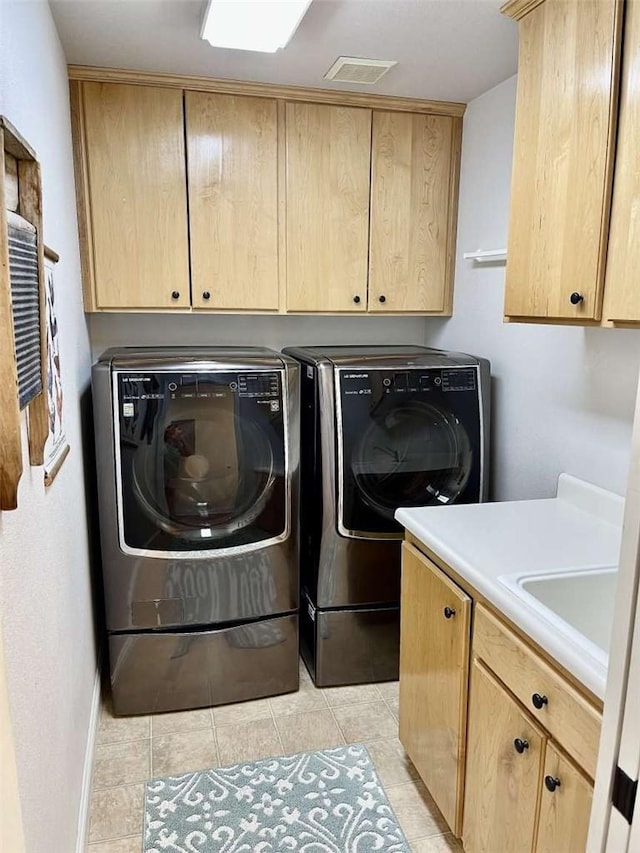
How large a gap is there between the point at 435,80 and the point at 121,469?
193 centimetres

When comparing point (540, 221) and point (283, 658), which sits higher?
point (540, 221)

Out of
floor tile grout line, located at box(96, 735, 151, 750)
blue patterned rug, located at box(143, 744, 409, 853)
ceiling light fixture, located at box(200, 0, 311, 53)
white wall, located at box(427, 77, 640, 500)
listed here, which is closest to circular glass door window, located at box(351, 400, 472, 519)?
white wall, located at box(427, 77, 640, 500)

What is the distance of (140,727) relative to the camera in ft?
7.89

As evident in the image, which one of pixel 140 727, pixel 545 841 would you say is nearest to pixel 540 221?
pixel 545 841

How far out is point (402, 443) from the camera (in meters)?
2.54

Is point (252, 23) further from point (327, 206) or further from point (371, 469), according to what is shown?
point (371, 469)

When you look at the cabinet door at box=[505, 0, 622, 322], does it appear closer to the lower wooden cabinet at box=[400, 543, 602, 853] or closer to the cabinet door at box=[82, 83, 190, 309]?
the lower wooden cabinet at box=[400, 543, 602, 853]

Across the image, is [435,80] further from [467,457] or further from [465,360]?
[467,457]

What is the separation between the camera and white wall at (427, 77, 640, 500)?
2.02 metres

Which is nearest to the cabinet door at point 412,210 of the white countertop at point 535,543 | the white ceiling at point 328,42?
the white ceiling at point 328,42

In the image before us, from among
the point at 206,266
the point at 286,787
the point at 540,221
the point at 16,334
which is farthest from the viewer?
the point at 206,266

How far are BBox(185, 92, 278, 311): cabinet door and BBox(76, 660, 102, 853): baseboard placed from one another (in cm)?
160

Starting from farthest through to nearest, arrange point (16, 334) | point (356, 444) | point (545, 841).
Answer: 1. point (356, 444)
2. point (545, 841)
3. point (16, 334)

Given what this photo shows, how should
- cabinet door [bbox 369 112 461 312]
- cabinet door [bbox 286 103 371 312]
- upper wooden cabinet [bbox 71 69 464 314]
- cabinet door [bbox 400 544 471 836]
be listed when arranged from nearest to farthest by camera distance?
cabinet door [bbox 400 544 471 836] < upper wooden cabinet [bbox 71 69 464 314] < cabinet door [bbox 286 103 371 312] < cabinet door [bbox 369 112 461 312]
